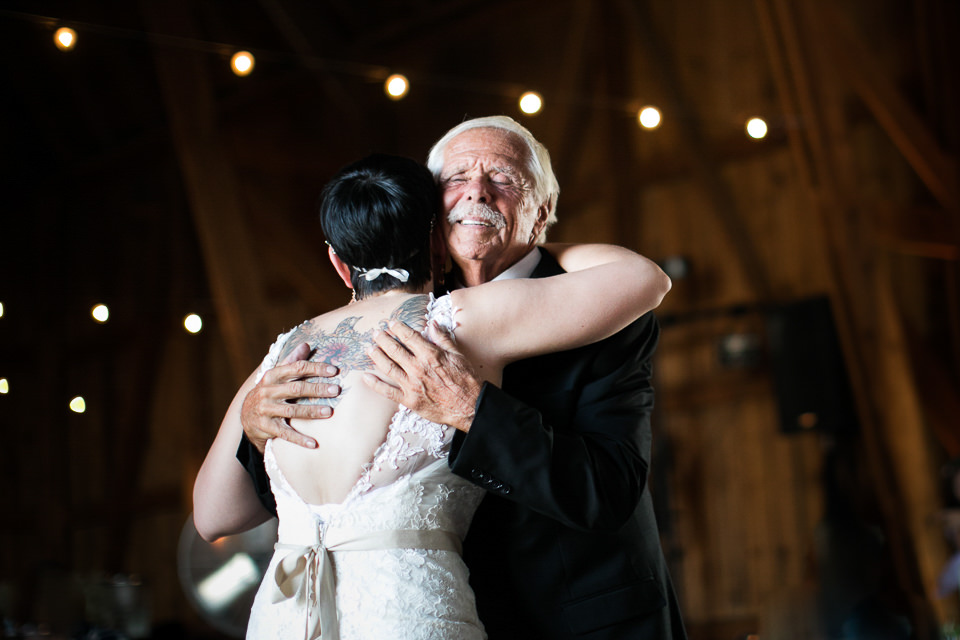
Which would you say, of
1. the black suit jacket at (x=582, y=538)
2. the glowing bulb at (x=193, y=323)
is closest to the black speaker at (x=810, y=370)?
the glowing bulb at (x=193, y=323)

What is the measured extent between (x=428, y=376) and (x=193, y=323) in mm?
4274

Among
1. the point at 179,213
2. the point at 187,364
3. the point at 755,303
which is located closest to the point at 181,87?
the point at 179,213

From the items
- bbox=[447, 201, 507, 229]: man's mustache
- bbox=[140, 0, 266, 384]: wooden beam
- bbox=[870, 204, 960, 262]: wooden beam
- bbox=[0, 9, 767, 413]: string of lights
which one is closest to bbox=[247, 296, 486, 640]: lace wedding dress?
bbox=[447, 201, 507, 229]: man's mustache

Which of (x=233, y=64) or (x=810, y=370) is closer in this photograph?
(x=233, y=64)

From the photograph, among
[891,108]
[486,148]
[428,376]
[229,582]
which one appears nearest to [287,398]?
[428,376]

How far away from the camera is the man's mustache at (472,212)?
2.01 metres

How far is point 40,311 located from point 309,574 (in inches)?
103

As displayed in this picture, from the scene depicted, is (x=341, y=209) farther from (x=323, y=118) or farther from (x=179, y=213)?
(x=323, y=118)

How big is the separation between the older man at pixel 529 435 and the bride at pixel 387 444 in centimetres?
4

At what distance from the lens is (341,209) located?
1.70 metres

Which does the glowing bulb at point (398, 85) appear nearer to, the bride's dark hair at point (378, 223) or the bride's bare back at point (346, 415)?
the bride's dark hair at point (378, 223)

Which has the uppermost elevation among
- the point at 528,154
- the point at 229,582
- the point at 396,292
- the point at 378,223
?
the point at 528,154

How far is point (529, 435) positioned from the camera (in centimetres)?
158

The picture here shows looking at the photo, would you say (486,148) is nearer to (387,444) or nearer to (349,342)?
(349,342)
